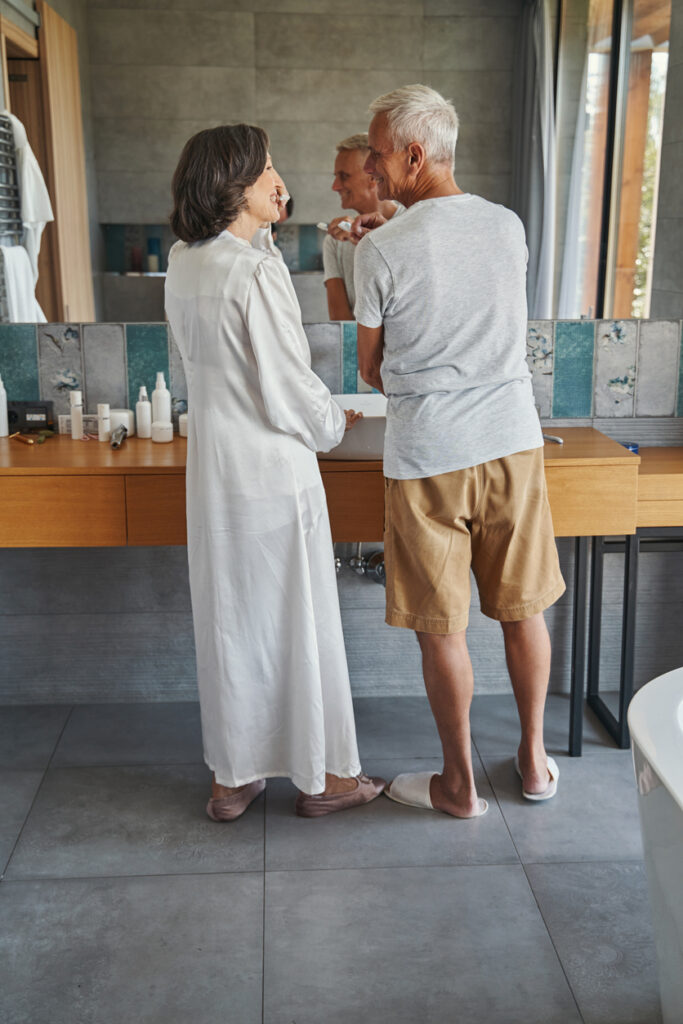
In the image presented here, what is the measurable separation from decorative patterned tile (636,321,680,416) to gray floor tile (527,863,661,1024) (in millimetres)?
1378

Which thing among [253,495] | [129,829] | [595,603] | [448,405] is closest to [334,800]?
[129,829]

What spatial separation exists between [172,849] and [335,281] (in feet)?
5.07

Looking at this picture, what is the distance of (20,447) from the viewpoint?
2.73 meters

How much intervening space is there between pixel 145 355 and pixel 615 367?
4.54 ft

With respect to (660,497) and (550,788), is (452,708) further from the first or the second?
(660,497)

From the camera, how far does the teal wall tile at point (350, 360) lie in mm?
2931

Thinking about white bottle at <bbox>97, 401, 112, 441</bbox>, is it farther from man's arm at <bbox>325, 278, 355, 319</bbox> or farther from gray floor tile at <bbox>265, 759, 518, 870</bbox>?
gray floor tile at <bbox>265, 759, 518, 870</bbox>

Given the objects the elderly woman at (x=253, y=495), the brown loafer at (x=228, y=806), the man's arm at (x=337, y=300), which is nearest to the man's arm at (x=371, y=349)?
the elderly woman at (x=253, y=495)

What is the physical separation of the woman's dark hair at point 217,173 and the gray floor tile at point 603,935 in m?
1.58

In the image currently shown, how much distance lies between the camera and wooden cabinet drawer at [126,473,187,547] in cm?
249

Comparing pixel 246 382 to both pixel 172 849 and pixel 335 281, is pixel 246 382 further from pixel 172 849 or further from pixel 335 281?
pixel 172 849


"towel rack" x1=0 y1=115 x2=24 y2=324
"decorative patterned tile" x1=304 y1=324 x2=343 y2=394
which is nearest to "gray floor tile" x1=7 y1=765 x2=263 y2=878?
"decorative patterned tile" x1=304 y1=324 x2=343 y2=394

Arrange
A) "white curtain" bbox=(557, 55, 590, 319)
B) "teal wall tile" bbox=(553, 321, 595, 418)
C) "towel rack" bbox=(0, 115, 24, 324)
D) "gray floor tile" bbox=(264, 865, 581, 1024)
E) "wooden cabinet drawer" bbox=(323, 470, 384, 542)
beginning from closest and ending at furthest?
"gray floor tile" bbox=(264, 865, 581, 1024) < "wooden cabinet drawer" bbox=(323, 470, 384, 542) < "towel rack" bbox=(0, 115, 24, 324) < "white curtain" bbox=(557, 55, 590, 319) < "teal wall tile" bbox=(553, 321, 595, 418)

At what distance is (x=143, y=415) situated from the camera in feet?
9.30
